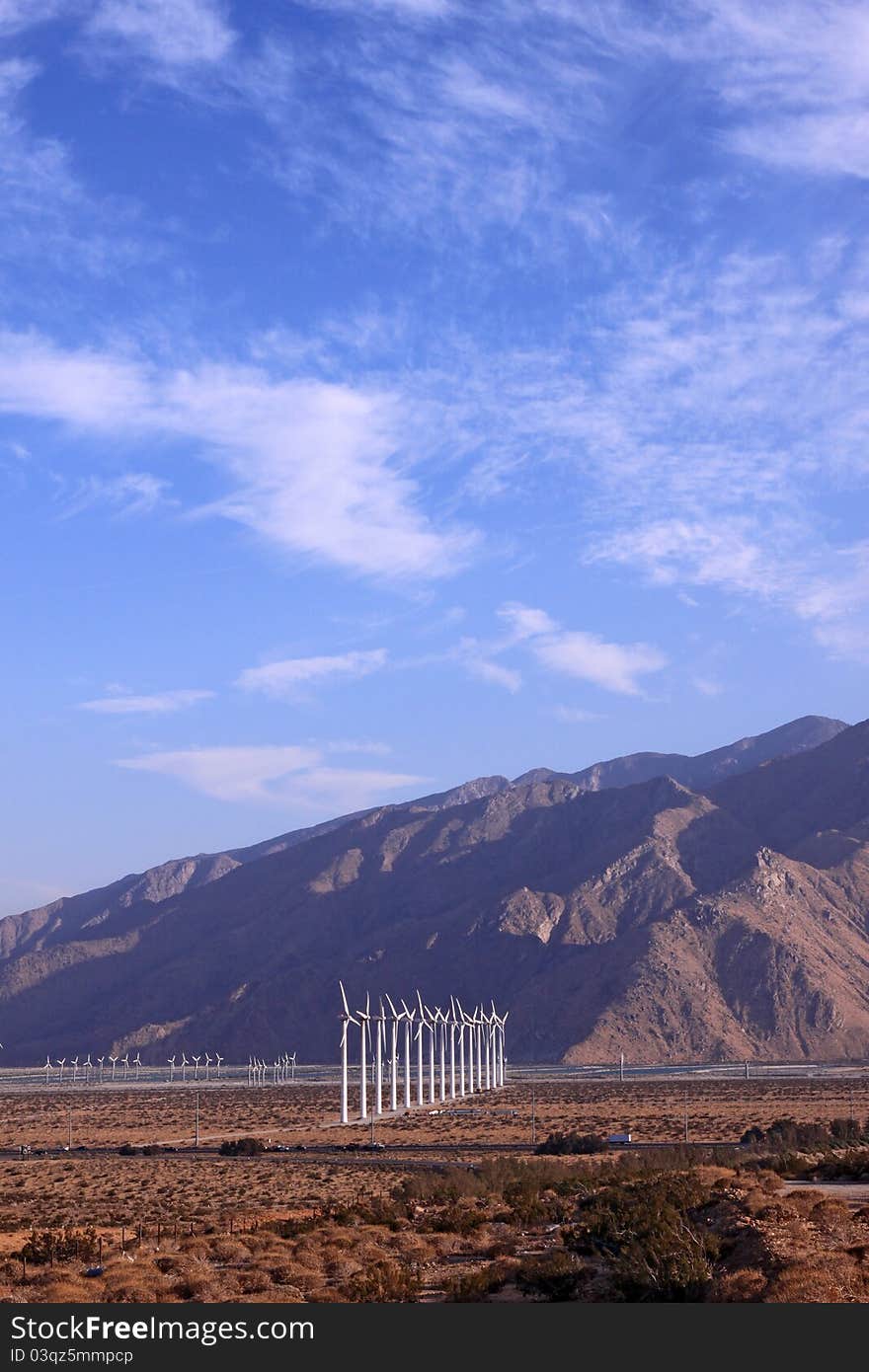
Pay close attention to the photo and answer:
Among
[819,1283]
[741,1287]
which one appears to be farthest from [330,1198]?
[819,1283]

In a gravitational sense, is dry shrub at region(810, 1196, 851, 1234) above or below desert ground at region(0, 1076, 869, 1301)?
above

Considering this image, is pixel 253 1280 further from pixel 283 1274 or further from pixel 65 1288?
pixel 65 1288

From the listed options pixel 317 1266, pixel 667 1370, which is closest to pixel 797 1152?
pixel 317 1266

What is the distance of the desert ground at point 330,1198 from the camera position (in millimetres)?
23344

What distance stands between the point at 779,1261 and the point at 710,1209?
27.6 feet

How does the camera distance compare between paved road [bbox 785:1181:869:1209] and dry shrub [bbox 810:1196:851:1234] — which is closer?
dry shrub [bbox 810:1196:851:1234]

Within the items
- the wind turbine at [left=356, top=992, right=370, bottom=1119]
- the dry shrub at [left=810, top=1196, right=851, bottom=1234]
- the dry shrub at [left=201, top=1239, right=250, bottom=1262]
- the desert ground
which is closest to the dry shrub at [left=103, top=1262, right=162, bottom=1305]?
the desert ground

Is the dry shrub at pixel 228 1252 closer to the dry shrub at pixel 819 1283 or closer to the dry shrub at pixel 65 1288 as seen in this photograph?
the dry shrub at pixel 65 1288

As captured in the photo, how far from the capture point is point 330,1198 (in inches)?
1716

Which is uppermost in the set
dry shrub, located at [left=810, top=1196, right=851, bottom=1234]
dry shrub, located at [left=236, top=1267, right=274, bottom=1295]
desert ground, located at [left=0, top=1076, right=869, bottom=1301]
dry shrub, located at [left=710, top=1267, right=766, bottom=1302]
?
dry shrub, located at [left=710, top=1267, right=766, bottom=1302]

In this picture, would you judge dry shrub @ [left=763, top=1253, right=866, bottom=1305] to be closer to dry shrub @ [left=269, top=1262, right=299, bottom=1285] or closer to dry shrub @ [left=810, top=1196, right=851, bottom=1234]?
dry shrub @ [left=810, top=1196, right=851, bottom=1234]

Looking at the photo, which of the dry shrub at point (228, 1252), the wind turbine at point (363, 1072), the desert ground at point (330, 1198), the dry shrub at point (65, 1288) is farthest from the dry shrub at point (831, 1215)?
the wind turbine at point (363, 1072)

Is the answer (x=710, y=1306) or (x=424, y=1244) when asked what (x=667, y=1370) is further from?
(x=424, y=1244)

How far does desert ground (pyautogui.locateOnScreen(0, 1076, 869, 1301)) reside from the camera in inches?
919
